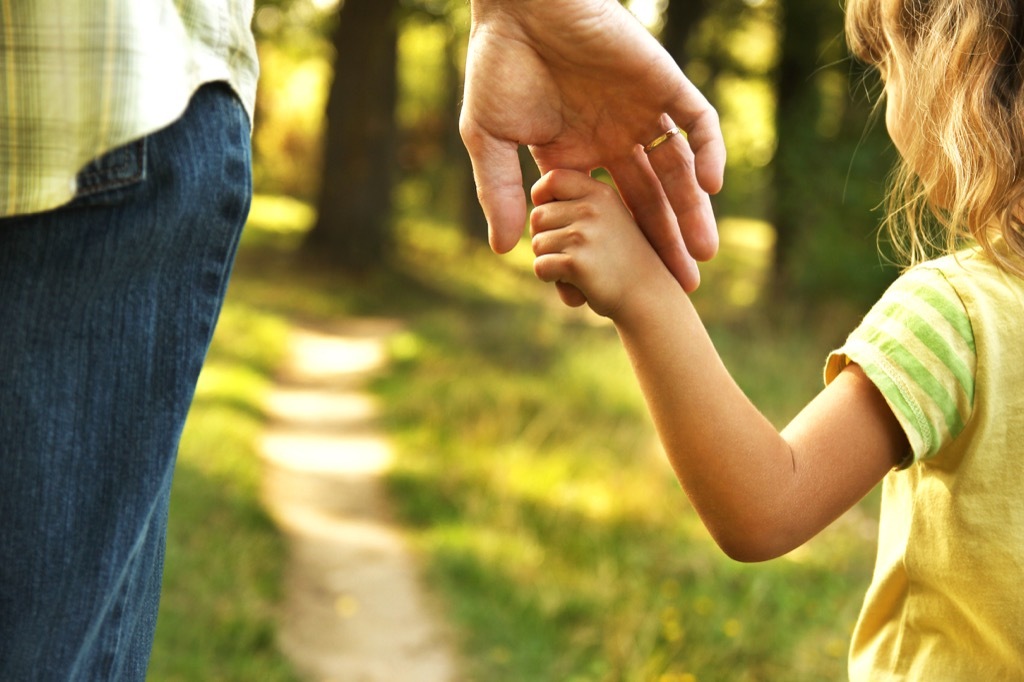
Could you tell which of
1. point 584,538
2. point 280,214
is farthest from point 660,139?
point 280,214

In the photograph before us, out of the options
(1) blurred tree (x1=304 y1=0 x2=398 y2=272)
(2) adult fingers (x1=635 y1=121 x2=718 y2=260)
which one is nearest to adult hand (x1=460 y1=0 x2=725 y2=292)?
(2) adult fingers (x1=635 y1=121 x2=718 y2=260)

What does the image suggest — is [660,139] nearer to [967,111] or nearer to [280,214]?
[967,111]

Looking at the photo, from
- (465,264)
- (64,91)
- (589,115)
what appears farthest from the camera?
Answer: (465,264)

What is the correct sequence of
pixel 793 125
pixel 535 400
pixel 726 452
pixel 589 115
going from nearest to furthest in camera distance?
1. pixel 726 452
2. pixel 589 115
3. pixel 535 400
4. pixel 793 125

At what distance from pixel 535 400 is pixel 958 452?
17.0 feet

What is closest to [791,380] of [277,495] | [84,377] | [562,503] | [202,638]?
[562,503]

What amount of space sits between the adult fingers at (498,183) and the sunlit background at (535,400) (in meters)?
0.82

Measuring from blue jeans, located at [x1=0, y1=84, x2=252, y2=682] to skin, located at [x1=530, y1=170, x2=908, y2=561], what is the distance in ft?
1.47

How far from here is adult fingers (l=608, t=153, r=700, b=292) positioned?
58.9 inches

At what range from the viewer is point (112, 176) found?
106cm

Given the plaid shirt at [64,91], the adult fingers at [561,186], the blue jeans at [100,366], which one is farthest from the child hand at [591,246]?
the plaid shirt at [64,91]

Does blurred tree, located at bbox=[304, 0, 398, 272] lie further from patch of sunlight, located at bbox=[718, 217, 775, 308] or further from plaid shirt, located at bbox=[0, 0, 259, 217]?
plaid shirt, located at bbox=[0, 0, 259, 217]

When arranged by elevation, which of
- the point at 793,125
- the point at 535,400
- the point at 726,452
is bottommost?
the point at 535,400

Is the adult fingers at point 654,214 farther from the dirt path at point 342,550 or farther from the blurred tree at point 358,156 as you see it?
the blurred tree at point 358,156
